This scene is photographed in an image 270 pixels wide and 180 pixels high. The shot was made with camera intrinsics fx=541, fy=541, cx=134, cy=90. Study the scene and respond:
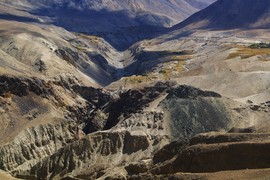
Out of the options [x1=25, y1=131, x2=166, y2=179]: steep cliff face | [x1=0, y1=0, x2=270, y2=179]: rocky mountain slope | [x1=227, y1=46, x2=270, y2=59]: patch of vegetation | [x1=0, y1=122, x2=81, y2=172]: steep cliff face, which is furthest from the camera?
[x1=227, y1=46, x2=270, y2=59]: patch of vegetation

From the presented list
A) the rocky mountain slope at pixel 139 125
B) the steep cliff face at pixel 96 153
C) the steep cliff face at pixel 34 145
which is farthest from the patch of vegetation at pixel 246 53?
the steep cliff face at pixel 96 153

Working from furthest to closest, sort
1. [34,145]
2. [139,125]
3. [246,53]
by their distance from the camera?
[246,53], [34,145], [139,125]

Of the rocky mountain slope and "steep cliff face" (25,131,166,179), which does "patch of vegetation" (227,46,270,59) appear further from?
"steep cliff face" (25,131,166,179)

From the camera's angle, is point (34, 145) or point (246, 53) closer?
point (34, 145)

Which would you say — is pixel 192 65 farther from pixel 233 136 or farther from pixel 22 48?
pixel 233 136

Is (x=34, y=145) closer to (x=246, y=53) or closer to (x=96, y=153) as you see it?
(x=96, y=153)

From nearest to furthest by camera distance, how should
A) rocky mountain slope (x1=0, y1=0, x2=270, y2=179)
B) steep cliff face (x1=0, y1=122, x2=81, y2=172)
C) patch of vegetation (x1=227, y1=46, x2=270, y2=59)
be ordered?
rocky mountain slope (x1=0, y1=0, x2=270, y2=179) → steep cliff face (x1=0, y1=122, x2=81, y2=172) → patch of vegetation (x1=227, y1=46, x2=270, y2=59)

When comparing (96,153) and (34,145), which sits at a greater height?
(96,153)

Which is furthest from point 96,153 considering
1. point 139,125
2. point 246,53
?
point 246,53

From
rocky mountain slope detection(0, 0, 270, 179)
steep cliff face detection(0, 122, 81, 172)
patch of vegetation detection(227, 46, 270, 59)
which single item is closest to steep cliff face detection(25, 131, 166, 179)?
rocky mountain slope detection(0, 0, 270, 179)

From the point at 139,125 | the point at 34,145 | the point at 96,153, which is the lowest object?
the point at 34,145

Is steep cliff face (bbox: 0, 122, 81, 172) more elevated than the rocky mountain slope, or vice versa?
the rocky mountain slope
